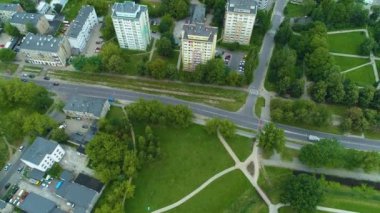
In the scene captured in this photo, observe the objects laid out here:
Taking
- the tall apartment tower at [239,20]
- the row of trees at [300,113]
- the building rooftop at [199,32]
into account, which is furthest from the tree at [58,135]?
the tall apartment tower at [239,20]

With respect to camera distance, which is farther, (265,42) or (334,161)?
(265,42)

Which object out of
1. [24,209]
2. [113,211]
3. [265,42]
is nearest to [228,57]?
[265,42]

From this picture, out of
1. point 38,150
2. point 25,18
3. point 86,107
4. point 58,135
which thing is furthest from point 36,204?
point 25,18

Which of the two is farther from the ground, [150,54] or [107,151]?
[150,54]

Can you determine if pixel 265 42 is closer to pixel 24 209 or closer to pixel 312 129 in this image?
pixel 312 129

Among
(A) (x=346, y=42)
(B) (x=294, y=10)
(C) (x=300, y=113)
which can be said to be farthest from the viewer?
(B) (x=294, y=10)

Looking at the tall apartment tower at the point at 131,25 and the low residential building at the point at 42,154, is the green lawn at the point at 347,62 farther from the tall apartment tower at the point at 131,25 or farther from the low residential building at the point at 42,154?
the low residential building at the point at 42,154

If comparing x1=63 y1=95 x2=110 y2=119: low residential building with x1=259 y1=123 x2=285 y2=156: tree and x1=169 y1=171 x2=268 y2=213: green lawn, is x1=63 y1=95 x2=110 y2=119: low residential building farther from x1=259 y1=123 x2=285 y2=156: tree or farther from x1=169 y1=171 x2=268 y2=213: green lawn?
x1=259 y1=123 x2=285 y2=156: tree

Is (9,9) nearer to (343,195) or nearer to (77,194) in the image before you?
(77,194)
